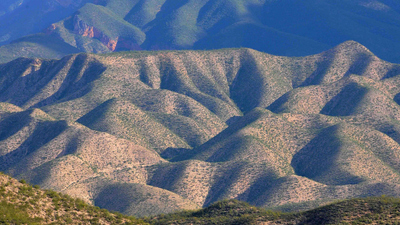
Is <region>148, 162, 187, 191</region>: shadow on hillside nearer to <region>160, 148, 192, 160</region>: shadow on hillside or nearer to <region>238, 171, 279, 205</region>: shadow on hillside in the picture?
<region>238, 171, 279, 205</region>: shadow on hillside

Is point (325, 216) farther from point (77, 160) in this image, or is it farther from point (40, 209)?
point (77, 160)

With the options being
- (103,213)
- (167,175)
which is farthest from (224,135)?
(103,213)

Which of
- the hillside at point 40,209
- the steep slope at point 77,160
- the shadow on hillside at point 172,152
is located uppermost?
the hillside at point 40,209

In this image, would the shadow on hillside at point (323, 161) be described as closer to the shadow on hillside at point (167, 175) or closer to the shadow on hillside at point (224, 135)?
the shadow on hillside at point (224, 135)

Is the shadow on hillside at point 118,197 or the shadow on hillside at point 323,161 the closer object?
the shadow on hillside at point 118,197

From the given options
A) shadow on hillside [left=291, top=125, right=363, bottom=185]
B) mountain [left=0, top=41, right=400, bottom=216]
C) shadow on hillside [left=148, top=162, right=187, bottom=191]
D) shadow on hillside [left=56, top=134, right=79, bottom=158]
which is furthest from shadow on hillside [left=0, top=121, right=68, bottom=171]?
shadow on hillside [left=291, top=125, right=363, bottom=185]

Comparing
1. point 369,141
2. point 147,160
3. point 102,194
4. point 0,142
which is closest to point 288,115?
point 369,141

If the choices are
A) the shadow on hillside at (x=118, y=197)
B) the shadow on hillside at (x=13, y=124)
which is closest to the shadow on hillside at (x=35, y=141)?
the shadow on hillside at (x=13, y=124)
